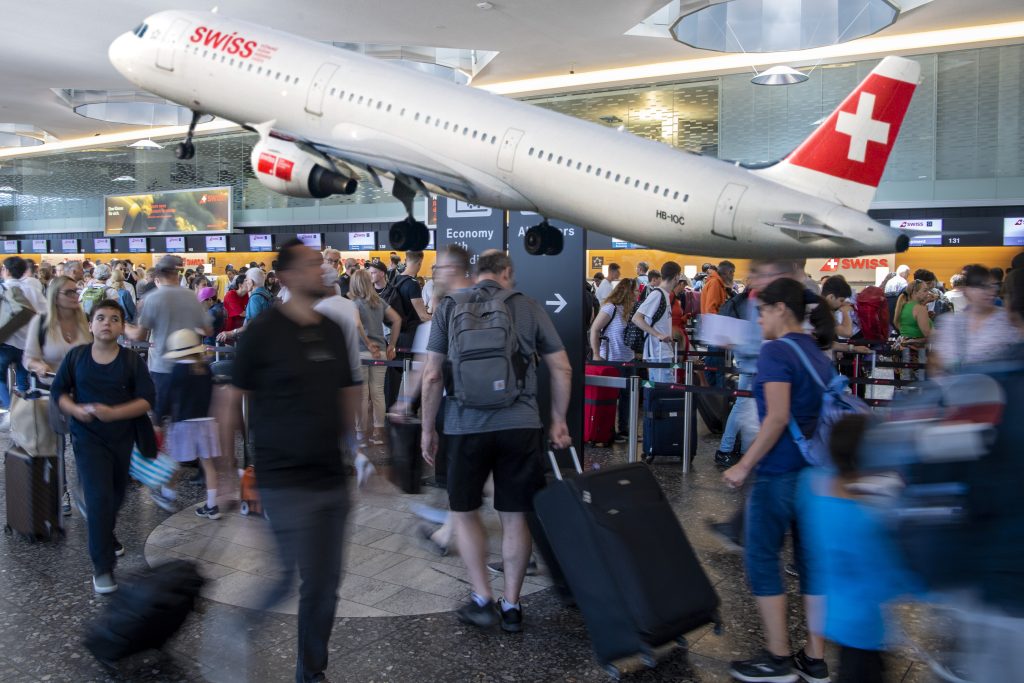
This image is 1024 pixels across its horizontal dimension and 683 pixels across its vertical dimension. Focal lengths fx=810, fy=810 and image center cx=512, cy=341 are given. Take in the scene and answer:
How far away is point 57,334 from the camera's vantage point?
550 centimetres

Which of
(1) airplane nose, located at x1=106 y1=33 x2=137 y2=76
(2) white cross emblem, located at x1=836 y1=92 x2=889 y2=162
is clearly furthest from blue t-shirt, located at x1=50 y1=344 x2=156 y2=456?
(1) airplane nose, located at x1=106 y1=33 x2=137 y2=76

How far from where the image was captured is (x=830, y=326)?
3.74 meters

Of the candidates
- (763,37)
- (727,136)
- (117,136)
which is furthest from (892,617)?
(117,136)

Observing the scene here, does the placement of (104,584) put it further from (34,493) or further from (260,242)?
(260,242)

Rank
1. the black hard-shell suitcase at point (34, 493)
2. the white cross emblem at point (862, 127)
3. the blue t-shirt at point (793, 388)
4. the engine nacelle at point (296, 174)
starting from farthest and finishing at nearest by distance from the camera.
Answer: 1. the engine nacelle at point (296, 174)
2. the white cross emblem at point (862, 127)
3. the black hard-shell suitcase at point (34, 493)
4. the blue t-shirt at point (793, 388)

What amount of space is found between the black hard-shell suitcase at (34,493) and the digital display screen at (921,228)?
20.6 metres

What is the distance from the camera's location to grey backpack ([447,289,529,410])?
388 cm

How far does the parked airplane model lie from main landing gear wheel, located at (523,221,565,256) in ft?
5.07

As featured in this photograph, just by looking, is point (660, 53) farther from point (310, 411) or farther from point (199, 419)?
point (310, 411)

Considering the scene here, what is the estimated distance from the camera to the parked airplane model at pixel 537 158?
346 inches

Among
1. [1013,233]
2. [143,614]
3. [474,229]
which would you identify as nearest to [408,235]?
[474,229]

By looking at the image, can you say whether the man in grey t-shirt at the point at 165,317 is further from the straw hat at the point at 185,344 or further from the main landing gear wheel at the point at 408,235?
the main landing gear wheel at the point at 408,235

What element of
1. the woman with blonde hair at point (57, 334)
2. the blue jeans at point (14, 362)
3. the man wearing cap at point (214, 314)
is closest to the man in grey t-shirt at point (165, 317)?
the woman with blonde hair at point (57, 334)

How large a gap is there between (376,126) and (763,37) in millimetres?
12498
